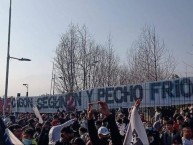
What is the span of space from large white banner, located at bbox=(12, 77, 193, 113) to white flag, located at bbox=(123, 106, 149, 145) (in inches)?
496

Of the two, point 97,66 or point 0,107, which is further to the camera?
point 97,66

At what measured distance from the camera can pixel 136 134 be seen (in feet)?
19.1

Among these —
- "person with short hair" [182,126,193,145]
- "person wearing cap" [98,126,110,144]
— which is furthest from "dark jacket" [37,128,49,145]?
"person with short hair" [182,126,193,145]

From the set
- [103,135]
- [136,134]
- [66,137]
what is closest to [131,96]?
[103,135]

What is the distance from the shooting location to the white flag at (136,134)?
5801mm

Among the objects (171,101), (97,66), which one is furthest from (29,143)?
(97,66)

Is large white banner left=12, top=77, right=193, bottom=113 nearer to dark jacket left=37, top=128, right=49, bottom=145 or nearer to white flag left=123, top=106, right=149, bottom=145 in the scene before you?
dark jacket left=37, top=128, right=49, bottom=145

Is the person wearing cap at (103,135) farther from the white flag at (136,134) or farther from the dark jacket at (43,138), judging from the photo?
the white flag at (136,134)

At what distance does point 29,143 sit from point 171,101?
11.3 m

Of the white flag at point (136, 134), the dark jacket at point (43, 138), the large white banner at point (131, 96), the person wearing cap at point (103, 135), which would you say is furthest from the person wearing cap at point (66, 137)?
the large white banner at point (131, 96)

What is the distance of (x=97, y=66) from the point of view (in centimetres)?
3875

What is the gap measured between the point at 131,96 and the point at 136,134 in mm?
16172

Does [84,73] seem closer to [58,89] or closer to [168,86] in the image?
[58,89]

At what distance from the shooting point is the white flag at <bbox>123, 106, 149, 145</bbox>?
19.0 feet
